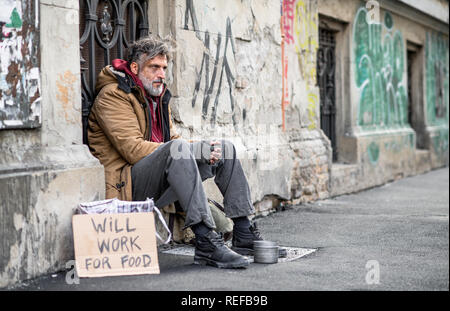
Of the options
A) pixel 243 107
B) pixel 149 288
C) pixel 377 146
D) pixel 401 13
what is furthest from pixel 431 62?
pixel 149 288

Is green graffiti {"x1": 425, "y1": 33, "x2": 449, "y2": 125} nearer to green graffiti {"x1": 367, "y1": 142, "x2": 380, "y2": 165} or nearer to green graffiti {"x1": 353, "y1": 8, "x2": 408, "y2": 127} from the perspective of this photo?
green graffiti {"x1": 353, "y1": 8, "x2": 408, "y2": 127}

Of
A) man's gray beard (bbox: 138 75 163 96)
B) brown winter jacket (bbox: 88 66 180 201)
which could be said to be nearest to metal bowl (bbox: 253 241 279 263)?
brown winter jacket (bbox: 88 66 180 201)

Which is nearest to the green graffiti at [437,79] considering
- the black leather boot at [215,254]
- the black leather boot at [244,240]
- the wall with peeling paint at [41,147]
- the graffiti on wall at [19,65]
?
the black leather boot at [244,240]

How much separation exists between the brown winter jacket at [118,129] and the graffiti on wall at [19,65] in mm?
575

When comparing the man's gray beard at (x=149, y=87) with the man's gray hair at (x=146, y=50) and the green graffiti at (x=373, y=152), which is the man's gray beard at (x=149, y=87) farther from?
the green graffiti at (x=373, y=152)

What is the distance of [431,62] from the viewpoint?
13781mm

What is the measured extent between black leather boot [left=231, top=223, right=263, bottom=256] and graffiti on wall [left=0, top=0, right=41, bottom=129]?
1506 millimetres

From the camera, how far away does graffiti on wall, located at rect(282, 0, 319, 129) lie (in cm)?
771

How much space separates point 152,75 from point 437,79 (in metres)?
10.8

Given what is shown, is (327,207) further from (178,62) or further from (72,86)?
(72,86)

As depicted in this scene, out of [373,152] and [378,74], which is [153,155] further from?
[378,74]

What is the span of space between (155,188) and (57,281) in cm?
93

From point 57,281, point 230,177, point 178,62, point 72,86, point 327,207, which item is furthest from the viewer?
point 327,207

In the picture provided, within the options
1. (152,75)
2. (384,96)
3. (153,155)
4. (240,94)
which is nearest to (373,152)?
(384,96)
